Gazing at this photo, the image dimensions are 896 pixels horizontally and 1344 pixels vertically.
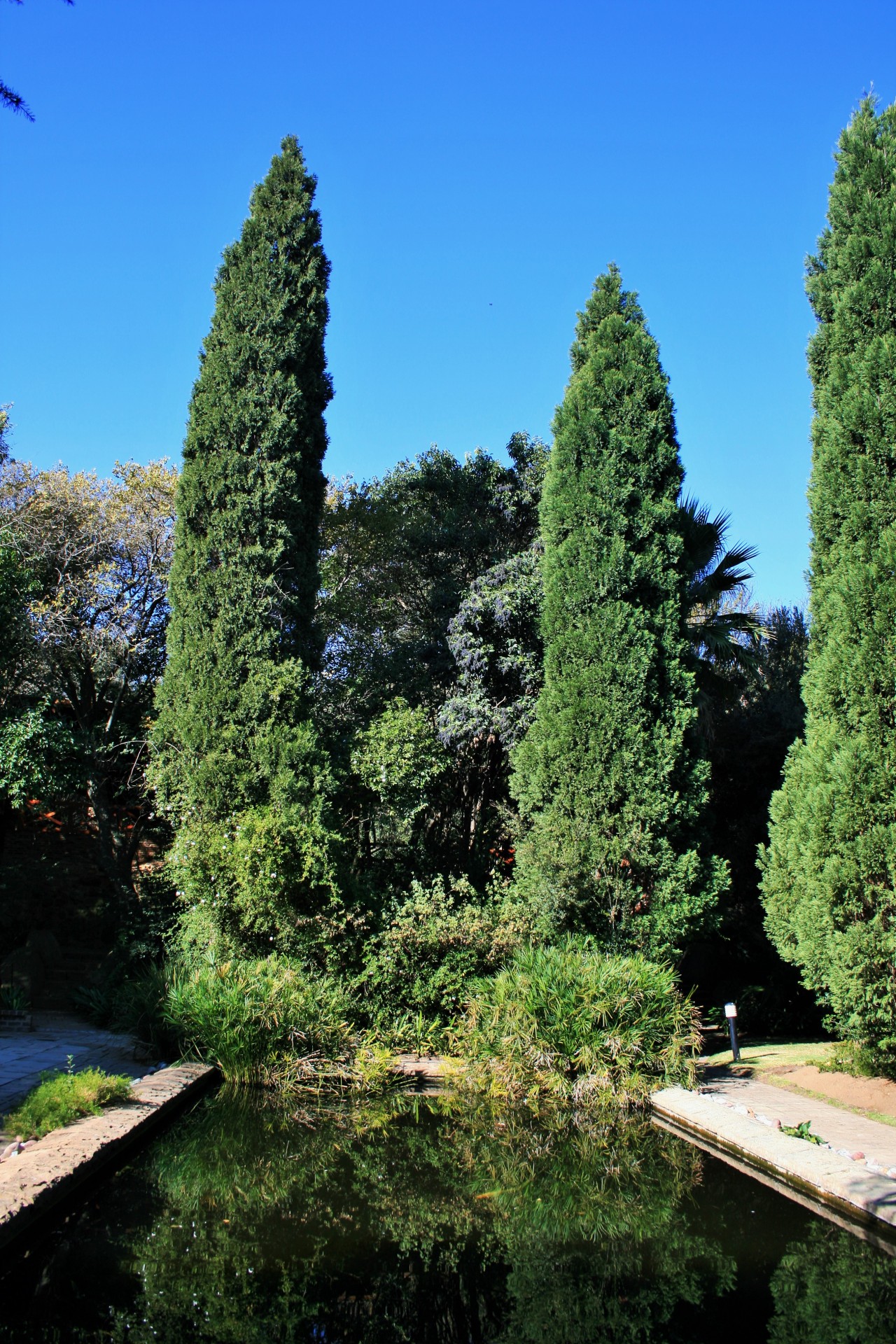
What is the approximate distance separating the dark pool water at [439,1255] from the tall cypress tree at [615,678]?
10.2ft

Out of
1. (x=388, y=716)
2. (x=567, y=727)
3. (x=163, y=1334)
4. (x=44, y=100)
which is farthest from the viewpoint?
(x=388, y=716)

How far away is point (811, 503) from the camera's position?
8258 mm

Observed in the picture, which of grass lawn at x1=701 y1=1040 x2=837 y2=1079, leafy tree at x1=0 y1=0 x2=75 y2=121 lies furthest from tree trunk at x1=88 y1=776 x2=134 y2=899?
leafy tree at x1=0 y1=0 x2=75 y2=121

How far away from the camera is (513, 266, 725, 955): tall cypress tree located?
899 cm

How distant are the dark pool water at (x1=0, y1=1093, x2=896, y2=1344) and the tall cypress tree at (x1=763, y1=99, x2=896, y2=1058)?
226 centimetres

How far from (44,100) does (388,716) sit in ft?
26.4

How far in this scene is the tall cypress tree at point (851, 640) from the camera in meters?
7.23

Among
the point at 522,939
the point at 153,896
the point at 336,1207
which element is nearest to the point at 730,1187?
the point at 336,1207

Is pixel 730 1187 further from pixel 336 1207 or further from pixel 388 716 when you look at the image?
pixel 388 716

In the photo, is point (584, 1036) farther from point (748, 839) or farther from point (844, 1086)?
point (748, 839)

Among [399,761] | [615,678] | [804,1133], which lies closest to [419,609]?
[399,761]

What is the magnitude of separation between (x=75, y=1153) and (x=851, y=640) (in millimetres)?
6838

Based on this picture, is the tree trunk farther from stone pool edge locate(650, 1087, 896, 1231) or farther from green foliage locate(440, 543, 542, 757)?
stone pool edge locate(650, 1087, 896, 1231)

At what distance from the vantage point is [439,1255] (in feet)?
14.1
